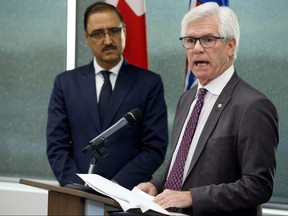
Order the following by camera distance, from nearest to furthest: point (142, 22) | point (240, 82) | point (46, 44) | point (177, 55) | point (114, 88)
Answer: point (240, 82)
point (114, 88)
point (142, 22)
point (177, 55)
point (46, 44)

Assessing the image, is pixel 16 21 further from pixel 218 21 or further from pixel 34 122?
pixel 218 21

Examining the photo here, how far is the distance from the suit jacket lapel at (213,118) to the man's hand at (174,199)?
0.67ft

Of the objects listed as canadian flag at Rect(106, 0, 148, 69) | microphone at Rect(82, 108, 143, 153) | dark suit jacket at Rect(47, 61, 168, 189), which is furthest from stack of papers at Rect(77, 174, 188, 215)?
canadian flag at Rect(106, 0, 148, 69)

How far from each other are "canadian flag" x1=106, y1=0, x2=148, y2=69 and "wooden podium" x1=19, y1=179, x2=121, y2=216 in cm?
232

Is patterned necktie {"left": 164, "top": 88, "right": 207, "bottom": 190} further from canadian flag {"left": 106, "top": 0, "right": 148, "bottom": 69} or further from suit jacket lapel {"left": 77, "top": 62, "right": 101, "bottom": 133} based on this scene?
canadian flag {"left": 106, "top": 0, "right": 148, "bottom": 69}

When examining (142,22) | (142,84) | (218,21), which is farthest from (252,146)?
(142,22)

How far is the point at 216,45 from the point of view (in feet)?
8.73

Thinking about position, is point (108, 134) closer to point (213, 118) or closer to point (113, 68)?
point (213, 118)

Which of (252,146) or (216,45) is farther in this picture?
(216,45)

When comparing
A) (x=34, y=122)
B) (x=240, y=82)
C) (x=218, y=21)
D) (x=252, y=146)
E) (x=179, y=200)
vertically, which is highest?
(x=218, y=21)

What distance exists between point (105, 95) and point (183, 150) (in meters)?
1.17

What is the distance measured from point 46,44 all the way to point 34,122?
670 mm

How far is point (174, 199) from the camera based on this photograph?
233cm

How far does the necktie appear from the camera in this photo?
3.68 metres
